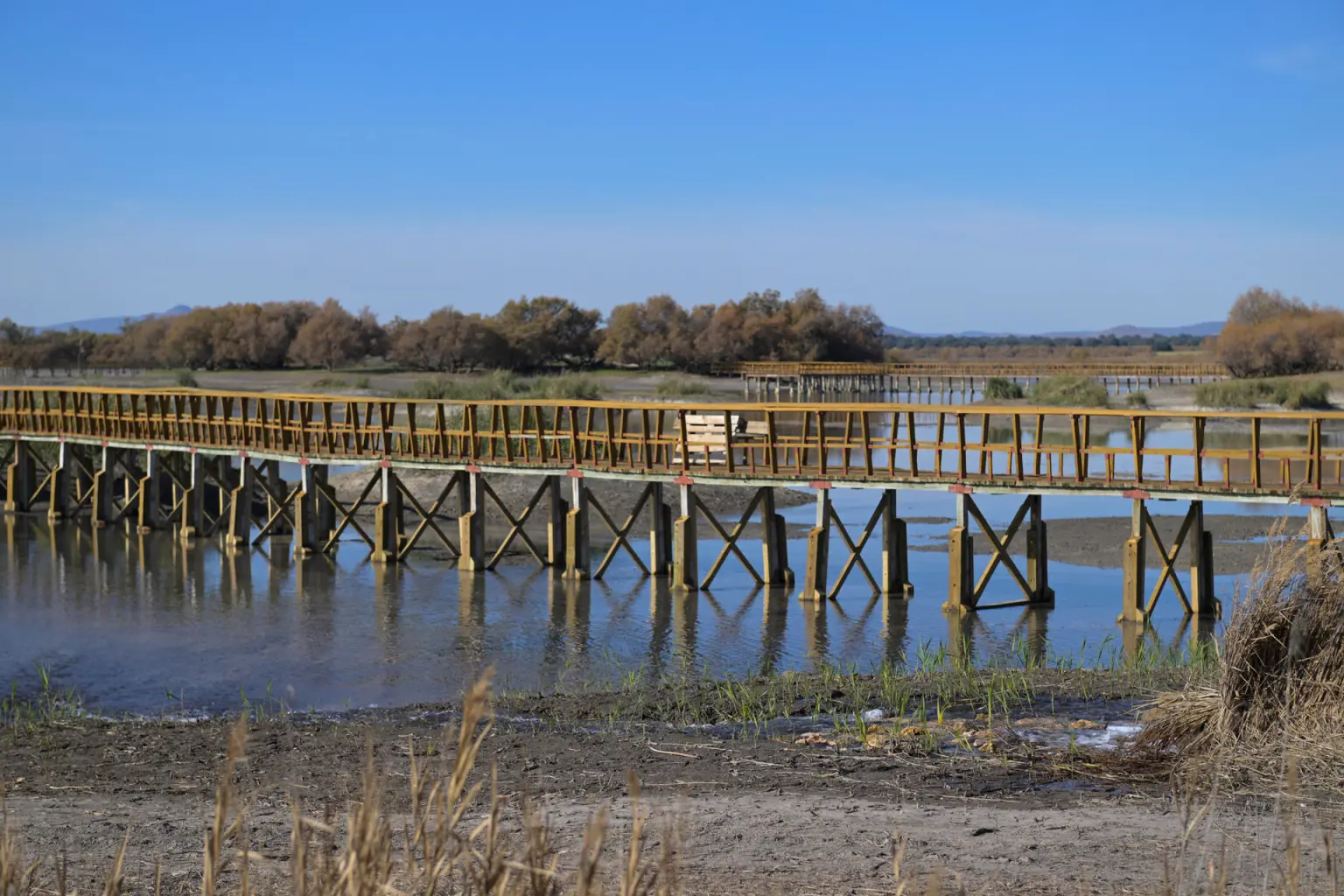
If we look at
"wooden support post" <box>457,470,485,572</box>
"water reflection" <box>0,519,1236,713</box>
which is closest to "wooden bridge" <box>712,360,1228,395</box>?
"wooden support post" <box>457,470,485,572</box>

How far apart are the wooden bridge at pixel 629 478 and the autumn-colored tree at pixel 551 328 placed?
68.8m

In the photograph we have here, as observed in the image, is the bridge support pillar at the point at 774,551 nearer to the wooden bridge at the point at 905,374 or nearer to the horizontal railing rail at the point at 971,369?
the wooden bridge at the point at 905,374

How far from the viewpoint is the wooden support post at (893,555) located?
23.8 meters

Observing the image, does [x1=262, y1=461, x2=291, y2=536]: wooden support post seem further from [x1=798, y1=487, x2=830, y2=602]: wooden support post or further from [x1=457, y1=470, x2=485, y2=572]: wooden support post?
[x1=798, y1=487, x2=830, y2=602]: wooden support post

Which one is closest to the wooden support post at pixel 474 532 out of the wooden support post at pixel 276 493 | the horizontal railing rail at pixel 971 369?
the wooden support post at pixel 276 493

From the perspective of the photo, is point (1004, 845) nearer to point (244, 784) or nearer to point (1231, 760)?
point (1231, 760)

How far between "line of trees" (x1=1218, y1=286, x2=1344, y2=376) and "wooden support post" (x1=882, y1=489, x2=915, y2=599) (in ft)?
214

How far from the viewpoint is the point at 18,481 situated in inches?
1496

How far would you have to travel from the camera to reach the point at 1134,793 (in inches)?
376

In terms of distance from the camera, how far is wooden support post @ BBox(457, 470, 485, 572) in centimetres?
2738

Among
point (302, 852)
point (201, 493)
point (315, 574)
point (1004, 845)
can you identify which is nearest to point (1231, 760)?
point (1004, 845)

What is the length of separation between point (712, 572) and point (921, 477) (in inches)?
155

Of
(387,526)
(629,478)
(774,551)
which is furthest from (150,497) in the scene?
(774,551)

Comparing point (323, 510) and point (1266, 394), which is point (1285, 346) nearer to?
point (1266, 394)
